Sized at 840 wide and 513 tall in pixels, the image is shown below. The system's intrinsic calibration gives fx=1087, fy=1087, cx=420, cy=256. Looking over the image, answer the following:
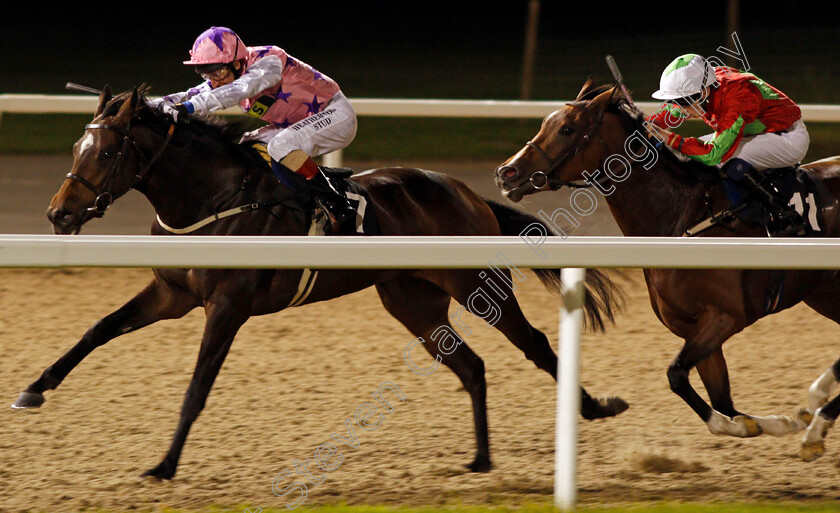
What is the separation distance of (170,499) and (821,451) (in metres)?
2.17

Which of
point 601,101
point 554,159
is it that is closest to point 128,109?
point 554,159

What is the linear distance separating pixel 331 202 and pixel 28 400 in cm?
128

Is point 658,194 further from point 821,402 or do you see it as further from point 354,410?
point 354,410

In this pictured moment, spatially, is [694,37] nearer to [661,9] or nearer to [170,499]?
[661,9]

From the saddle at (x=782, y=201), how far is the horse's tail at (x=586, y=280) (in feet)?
1.48

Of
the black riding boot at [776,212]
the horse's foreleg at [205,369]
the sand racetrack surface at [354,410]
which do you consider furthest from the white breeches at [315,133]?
the black riding boot at [776,212]

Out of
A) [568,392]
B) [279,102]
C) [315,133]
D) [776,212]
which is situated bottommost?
[568,392]

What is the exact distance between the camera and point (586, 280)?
14.4 feet

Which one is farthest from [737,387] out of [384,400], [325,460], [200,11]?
[200,11]

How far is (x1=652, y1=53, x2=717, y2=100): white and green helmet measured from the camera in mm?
3979

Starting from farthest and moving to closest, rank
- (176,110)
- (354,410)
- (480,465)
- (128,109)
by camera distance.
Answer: (354,410) < (176,110) < (128,109) < (480,465)

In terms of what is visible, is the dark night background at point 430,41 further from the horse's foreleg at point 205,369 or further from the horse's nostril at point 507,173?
the horse's foreleg at point 205,369

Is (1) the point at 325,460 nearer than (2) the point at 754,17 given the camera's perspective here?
Yes

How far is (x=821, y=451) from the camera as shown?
3.71 meters
